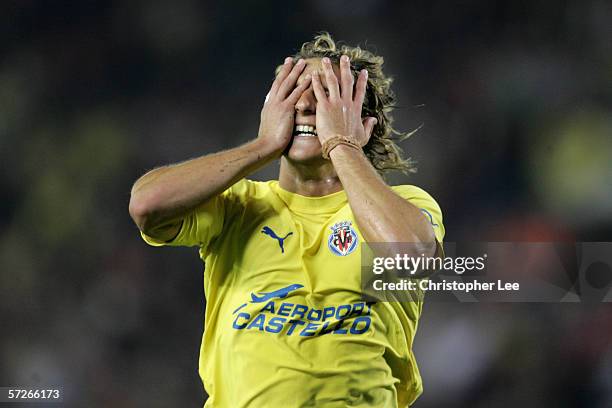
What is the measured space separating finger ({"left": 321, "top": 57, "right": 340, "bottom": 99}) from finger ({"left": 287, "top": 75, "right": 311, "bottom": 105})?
0.06 metres

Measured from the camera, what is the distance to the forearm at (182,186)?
84.4 inches

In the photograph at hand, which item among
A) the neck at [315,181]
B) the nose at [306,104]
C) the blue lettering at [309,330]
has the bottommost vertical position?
the blue lettering at [309,330]

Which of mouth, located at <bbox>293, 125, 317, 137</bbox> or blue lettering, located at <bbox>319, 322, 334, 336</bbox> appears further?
mouth, located at <bbox>293, 125, 317, 137</bbox>

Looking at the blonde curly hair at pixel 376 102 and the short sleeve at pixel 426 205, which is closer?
the short sleeve at pixel 426 205

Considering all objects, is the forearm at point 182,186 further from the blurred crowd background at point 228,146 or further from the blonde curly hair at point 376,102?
the blurred crowd background at point 228,146

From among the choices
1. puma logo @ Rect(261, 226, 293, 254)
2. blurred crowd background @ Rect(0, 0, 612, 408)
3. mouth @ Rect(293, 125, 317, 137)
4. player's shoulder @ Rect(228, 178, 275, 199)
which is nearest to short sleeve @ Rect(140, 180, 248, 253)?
player's shoulder @ Rect(228, 178, 275, 199)

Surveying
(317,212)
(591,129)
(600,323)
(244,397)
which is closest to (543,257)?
(600,323)

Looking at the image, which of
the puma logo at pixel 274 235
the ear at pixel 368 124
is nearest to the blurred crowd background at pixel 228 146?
the ear at pixel 368 124

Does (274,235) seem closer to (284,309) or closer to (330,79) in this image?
(284,309)

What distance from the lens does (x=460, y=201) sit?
15.1 ft

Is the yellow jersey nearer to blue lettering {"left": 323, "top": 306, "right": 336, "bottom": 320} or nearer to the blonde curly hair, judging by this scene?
blue lettering {"left": 323, "top": 306, "right": 336, "bottom": 320}

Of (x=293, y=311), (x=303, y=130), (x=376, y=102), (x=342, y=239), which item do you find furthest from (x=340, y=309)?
(x=376, y=102)

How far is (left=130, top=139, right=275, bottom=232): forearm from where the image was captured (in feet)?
7.04

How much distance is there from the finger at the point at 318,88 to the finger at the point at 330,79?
0.08 ft
